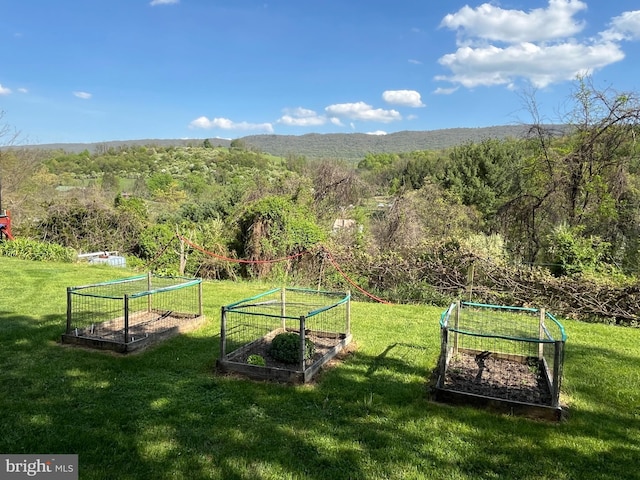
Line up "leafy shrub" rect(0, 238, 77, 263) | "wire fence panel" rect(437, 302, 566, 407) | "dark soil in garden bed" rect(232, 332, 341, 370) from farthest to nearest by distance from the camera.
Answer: "leafy shrub" rect(0, 238, 77, 263) → "dark soil in garden bed" rect(232, 332, 341, 370) → "wire fence panel" rect(437, 302, 566, 407)

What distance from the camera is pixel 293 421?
145 inches

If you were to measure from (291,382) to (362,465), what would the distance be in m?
1.55

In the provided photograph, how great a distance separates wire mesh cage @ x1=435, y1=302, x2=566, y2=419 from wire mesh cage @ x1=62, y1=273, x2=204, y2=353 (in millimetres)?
3679

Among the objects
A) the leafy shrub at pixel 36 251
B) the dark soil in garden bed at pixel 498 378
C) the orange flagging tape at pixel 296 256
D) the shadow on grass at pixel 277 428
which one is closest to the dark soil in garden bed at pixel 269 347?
the shadow on grass at pixel 277 428

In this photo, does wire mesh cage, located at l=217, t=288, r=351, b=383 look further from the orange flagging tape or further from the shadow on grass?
the orange flagging tape

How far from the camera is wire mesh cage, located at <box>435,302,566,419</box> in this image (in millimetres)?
3846

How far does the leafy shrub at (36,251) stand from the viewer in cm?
1309

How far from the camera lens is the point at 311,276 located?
34.9 ft

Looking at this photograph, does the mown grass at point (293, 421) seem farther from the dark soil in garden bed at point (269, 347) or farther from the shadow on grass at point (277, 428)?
the dark soil in garden bed at point (269, 347)

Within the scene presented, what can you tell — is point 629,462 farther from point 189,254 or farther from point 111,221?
point 111,221

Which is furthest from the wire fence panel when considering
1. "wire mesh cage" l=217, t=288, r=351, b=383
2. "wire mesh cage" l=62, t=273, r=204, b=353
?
"wire mesh cage" l=62, t=273, r=204, b=353

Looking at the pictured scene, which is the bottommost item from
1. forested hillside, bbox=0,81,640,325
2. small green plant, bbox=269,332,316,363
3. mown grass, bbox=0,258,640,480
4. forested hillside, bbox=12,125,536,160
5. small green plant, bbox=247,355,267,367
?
mown grass, bbox=0,258,640,480

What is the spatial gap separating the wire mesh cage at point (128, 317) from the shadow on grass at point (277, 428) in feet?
1.77

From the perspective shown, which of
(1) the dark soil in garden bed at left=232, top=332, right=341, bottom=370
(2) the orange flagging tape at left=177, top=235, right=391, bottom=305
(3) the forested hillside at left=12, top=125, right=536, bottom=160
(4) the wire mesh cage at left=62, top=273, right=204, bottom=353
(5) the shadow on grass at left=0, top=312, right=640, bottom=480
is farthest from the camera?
(3) the forested hillside at left=12, top=125, right=536, bottom=160
